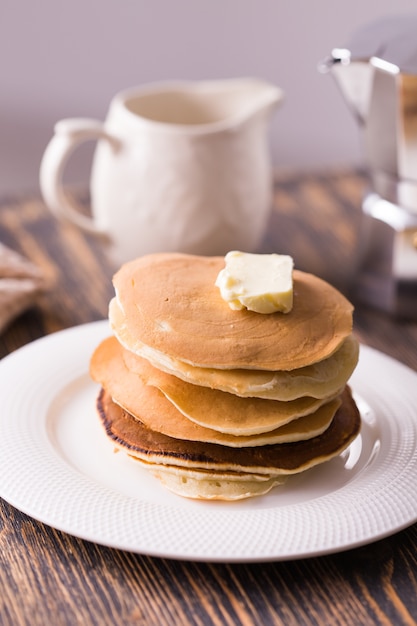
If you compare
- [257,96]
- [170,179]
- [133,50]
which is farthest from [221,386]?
[133,50]

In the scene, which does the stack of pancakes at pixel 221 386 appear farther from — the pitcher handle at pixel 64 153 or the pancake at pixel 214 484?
the pitcher handle at pixel 64 153

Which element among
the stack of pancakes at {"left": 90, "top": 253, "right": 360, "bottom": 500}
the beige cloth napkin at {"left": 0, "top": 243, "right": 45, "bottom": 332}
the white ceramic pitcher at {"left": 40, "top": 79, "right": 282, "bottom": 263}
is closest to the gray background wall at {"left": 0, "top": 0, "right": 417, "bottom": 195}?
the white ceramic pitcher at {"left": 40, "top": 79, "right": 282, "bottom": 263}

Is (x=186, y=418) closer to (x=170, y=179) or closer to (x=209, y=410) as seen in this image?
(x=209, y=410)

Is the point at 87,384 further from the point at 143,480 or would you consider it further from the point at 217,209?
the point at 217,209

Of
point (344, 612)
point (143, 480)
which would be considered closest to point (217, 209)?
point (143, 480)

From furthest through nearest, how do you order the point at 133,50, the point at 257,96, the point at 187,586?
the point at 133,50 → the point at 257,96 → the point at 187,586

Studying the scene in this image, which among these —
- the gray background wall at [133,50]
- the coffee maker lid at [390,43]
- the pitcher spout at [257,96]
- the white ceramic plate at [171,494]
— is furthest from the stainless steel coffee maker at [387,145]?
the gray background wall at [133,50]
